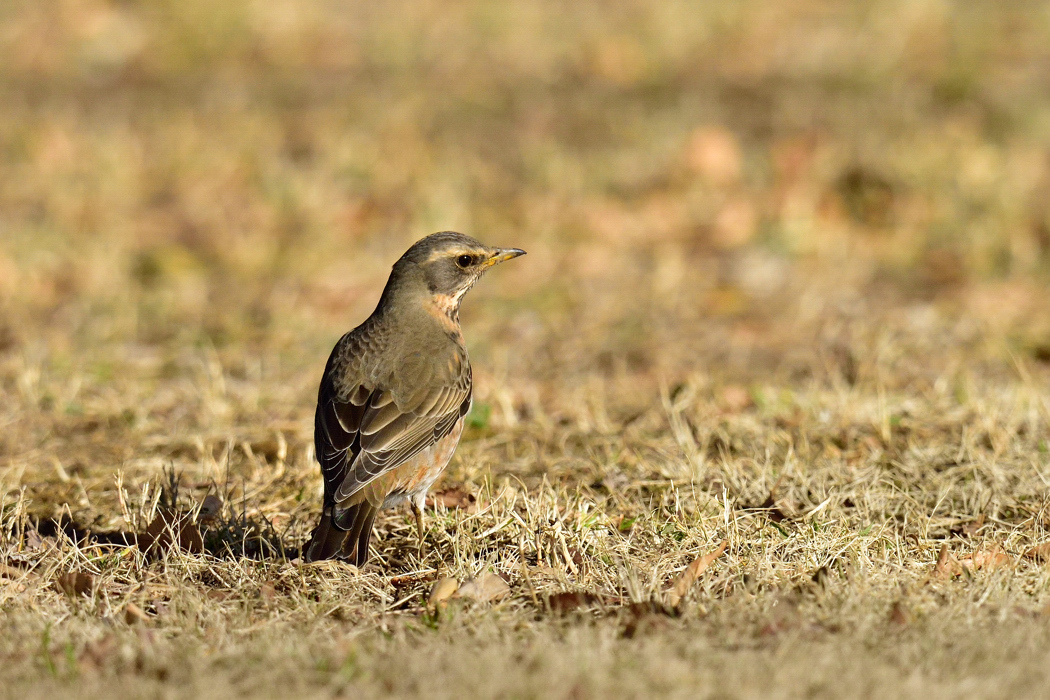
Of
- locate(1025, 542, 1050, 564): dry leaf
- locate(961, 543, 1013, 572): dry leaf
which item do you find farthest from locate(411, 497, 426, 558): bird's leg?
locate(1025, 542, 1050, 564): dry leaf

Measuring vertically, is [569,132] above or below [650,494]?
above

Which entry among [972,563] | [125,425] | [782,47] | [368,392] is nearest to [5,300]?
[125,425]

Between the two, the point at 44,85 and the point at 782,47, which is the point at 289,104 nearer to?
the point at 44,85

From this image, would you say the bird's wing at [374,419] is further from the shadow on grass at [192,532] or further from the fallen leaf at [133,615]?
the fallen leaf at [133,615]

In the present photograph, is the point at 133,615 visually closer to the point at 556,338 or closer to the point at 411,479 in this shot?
the point at 411,479

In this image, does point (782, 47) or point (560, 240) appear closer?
point (560, 240)

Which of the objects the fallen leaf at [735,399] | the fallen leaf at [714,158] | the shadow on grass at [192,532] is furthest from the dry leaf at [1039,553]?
the fallen leaf at [714,158]

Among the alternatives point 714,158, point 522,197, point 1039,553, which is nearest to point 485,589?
point 1039,553

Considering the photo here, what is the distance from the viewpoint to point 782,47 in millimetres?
13992

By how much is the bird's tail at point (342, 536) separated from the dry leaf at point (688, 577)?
3.90 ft

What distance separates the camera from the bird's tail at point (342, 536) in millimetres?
4859

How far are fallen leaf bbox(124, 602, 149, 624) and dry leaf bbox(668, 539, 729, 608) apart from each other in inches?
70.9

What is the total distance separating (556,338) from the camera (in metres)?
9.08

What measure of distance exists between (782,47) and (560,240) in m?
4.75
